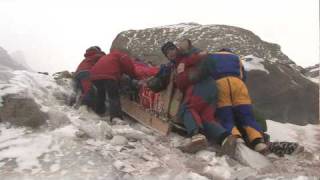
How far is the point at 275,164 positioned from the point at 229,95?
1.34 m

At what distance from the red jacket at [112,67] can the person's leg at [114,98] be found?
0.10 metres

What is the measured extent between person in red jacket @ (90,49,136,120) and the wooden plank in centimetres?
28

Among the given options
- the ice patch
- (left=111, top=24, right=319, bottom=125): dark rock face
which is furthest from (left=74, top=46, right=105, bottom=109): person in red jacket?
(left=111, top=24, right=319, bottom=125): dark rock face

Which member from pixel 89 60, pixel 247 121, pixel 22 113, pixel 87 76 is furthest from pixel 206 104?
pixel 89 60

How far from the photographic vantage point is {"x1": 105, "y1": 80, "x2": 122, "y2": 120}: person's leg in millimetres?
8414

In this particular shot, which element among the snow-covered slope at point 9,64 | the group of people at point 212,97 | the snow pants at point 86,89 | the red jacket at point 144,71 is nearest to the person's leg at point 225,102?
the group of people at point 212,97

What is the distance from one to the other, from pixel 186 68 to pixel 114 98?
55.2 inches

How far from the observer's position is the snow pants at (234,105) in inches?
299

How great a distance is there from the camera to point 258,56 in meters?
13.4

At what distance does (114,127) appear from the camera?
7.84 metres

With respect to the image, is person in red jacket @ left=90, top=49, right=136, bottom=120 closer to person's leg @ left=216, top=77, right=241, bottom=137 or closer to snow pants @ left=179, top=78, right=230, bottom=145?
snow pants @ left=179, top=78, right=230, bottom=145

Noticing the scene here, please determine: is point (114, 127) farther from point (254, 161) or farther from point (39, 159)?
point (254, 161)

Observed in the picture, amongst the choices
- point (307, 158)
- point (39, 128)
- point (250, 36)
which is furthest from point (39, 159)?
point (250, 36)

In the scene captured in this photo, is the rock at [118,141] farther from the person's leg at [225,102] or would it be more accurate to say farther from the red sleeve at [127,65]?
the red sleeve at [127,65]
